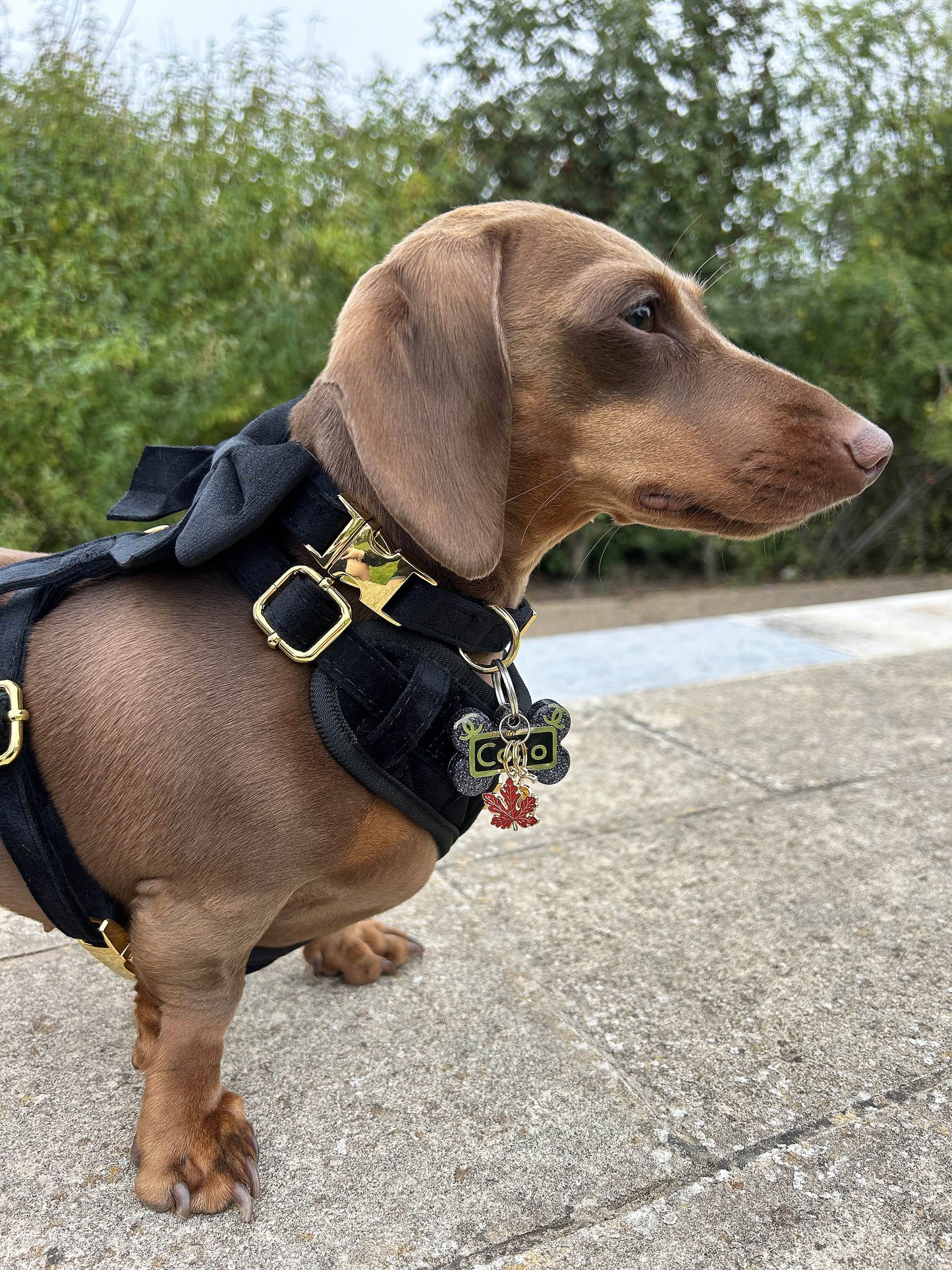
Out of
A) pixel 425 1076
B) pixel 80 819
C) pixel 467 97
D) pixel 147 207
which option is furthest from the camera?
pixel 467 97

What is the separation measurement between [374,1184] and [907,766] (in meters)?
2.39

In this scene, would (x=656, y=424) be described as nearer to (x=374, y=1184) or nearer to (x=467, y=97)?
(x=374, y=1184)

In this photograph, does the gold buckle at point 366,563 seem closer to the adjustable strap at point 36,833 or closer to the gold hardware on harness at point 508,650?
the gold hardware on harness at point 508,650

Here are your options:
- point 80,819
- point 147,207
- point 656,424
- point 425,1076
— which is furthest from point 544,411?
point 147,207

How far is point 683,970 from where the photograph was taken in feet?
7.41

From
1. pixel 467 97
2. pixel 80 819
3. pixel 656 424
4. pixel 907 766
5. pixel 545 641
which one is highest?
pixel 467 97

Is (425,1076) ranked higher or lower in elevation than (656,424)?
lower

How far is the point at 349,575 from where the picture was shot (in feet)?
5.15

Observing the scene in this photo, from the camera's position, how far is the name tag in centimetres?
161

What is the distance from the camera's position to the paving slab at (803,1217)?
1486 mm

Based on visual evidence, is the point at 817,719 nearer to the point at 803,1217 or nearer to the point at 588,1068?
the point at 588,1068

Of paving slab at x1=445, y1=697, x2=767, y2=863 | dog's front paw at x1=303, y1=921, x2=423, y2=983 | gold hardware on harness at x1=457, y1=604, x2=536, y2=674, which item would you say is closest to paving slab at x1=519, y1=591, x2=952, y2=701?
paving slab at x1=445, y1=697, x2=767, y2=863

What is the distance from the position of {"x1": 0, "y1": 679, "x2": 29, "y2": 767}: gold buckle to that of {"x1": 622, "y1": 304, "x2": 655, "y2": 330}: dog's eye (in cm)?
111

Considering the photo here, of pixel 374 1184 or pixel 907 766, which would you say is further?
pixel 907 766
